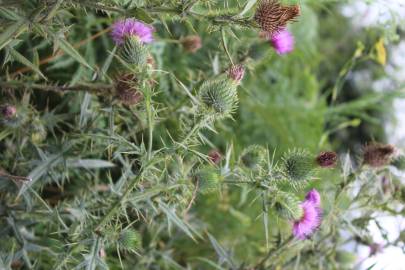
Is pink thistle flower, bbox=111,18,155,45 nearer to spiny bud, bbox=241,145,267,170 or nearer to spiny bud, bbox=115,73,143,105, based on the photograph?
spiny bud, bbox=115,73,143,105

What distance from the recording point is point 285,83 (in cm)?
177

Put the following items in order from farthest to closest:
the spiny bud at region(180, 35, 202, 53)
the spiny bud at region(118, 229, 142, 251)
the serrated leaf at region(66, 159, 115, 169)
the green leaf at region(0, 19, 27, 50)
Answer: the spiny bud at region(180, 35, 202, 53)
the serrated leaf at region(66, 159, 115, 169)
the spiny bud at region(118, 229, 142, 251)
the green leaf at region(0, 19, 27, 50)

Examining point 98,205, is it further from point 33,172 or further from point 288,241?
point 288,241

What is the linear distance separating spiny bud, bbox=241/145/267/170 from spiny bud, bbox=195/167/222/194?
0.08 meters

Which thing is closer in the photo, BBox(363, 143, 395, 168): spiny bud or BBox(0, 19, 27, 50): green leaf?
BBox(0, 19, 27, 50): green leaf

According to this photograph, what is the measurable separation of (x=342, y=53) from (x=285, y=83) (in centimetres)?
85

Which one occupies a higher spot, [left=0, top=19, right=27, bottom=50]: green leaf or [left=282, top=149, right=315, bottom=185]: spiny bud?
[left=0, top=19, right=27, bottom=50]: green leaf

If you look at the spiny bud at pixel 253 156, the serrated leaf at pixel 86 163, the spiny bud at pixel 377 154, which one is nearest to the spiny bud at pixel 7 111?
the serrated leaf at pixel 86 163

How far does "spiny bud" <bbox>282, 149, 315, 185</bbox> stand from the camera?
77 cm

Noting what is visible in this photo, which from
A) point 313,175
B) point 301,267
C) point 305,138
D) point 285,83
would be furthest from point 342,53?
point 313,175

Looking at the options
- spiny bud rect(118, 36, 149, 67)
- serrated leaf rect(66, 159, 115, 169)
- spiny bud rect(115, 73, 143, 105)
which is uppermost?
spiny bud rect(118, 36, 149, 67)

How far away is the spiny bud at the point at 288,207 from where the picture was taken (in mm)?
780

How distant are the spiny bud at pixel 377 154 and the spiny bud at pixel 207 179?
1.02 ft

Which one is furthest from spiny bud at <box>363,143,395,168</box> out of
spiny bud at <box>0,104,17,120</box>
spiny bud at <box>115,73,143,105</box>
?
spiny bud at <box>0,104,17,120</box>
